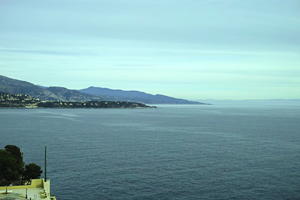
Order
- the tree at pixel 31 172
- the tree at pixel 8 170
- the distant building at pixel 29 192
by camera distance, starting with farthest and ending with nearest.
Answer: the tree at pixel 31 172, the tree at pixel 8 170, the distant building at pixel 29 192

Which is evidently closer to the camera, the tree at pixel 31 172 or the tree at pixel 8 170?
the tree at pixel 8 170

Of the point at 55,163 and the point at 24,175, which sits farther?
the point at 55,163

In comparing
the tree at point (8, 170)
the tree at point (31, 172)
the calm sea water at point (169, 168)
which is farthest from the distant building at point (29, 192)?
the tree at point (31, 172)

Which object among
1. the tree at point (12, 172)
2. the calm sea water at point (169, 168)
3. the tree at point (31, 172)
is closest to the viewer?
the tree at point (12, 172)

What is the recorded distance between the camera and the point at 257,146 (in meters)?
101

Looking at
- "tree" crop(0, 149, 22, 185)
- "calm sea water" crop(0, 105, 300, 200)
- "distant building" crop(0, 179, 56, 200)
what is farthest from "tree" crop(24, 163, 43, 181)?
"distant building" crop(0, 179, 56, 200)

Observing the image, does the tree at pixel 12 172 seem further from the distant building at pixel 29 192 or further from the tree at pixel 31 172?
the distant building at pixel 29 192

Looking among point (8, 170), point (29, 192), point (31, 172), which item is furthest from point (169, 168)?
point (8, 170)

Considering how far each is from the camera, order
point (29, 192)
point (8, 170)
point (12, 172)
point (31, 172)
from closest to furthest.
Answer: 1. point (29, 192)
2. point (8, 170)
3. point (12, 172)
4. point (31, 172)

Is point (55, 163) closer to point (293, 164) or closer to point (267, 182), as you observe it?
point (267, 182)

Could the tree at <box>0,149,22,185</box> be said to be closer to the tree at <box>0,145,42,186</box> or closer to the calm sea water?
the tree at <box>0,145,42,186</box>

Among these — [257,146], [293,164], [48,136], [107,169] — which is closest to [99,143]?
[48,136]

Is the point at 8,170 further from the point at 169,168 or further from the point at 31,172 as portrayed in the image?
the point at 169,168

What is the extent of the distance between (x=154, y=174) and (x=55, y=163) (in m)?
24.7
